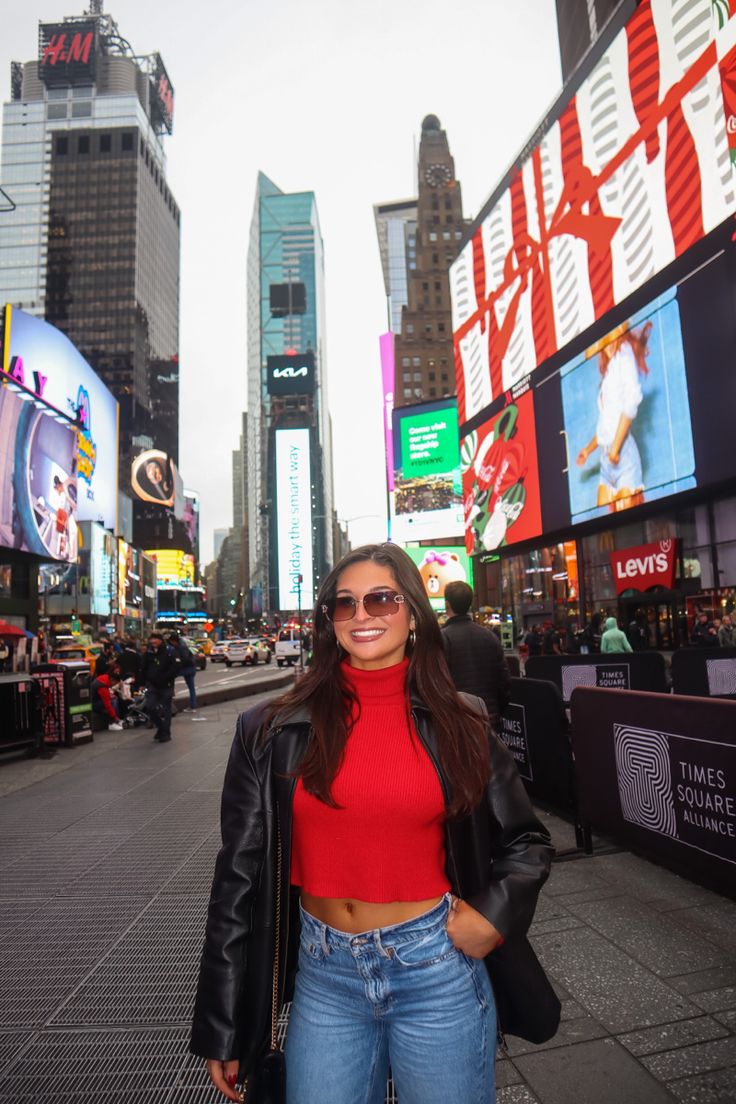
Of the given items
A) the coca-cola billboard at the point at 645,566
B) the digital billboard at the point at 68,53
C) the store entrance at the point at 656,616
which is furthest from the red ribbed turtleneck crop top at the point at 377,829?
the digital billboard at the point at 68,53

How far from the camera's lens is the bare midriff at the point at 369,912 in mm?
1648

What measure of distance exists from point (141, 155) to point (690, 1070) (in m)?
181

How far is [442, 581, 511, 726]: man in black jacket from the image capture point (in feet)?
19.5

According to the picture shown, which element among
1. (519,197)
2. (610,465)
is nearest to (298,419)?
(519,197)

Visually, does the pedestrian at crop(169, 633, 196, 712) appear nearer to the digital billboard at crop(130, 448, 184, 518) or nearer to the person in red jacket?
the person in red jacket

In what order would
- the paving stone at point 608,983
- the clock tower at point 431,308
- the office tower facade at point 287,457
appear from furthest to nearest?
the office tower facade at point 287,457 < the clock tower at point 431,308 < the paving stone at point 608,983

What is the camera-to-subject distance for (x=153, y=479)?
355 feet

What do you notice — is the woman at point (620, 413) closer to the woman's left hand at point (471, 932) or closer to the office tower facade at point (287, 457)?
the woman's left hand at point (471, 932)

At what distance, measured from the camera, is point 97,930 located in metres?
4.36

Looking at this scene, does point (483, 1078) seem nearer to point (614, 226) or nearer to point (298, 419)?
point (614, 226)

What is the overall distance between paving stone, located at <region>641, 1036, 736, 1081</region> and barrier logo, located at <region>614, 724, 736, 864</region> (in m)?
1.35

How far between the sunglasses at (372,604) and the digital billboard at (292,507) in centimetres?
14498

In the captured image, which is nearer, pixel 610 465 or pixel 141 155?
pixel 610 465

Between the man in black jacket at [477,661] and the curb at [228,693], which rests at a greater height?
the man in black jacket at [477,661]
